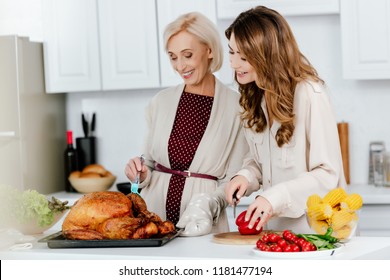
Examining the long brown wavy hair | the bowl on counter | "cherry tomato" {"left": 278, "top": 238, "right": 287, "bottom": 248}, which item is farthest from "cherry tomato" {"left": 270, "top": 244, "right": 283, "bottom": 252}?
the long brown wavy hair

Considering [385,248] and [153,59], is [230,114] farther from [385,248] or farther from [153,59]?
[153,59]

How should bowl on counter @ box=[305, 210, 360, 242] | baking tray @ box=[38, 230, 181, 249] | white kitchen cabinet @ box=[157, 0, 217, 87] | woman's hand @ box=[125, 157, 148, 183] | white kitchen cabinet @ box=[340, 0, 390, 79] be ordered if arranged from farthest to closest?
white kitchen cabinet @ box=[157, 0, 217, 87]
white kitchen cabinet @ box=[340, 0, 390, 79]
woman's hand @ box=[125, 157, 148, 183]
baking tray @ box=[38, 230, 181, 249]
bowl on counter @ box=[305, 210, 360, 242]

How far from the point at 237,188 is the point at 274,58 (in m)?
Answer: 0.40

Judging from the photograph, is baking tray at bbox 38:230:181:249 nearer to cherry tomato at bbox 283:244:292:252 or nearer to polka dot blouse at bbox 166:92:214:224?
cherry tomato at bbox 283:244:292:252

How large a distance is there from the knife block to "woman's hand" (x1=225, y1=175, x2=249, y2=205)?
6.74 feet

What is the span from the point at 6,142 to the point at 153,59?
0.88 meters

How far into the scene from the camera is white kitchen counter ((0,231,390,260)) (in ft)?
5.68

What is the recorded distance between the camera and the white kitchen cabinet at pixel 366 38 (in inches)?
133

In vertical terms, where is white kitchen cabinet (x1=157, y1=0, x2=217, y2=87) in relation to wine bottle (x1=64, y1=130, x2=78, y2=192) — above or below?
above

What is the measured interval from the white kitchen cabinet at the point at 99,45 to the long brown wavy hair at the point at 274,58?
64.2 inches

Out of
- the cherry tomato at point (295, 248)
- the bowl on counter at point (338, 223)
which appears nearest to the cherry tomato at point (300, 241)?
the cherry tomato at point (295, 248)

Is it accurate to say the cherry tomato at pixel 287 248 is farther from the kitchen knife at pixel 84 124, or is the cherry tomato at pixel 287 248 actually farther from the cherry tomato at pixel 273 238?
the kitchen knife at pixel 84 124

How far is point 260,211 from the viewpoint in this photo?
1.92 m

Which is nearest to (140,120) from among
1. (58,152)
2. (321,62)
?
(58,152)
